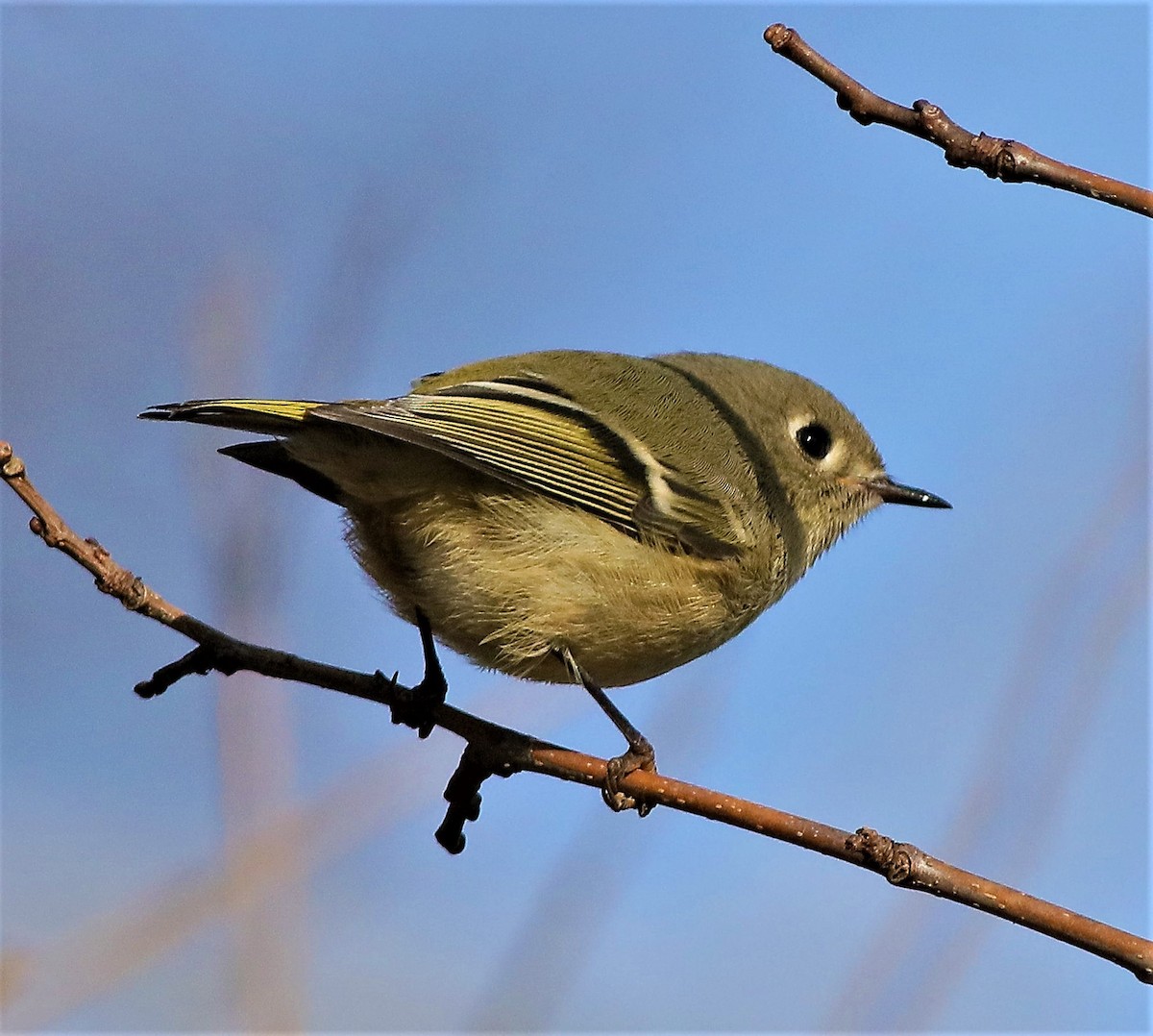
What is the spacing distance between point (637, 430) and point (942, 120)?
1.13 m

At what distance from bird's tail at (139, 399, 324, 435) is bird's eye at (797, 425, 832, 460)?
1243 millimetres

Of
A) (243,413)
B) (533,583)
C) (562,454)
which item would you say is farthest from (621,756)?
(243,413)

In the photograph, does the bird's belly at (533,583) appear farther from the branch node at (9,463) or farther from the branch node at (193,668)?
the branch node at (9,463)

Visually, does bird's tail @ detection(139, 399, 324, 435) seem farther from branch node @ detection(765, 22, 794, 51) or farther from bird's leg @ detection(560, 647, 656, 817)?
branch node @ detection(765, 22, 794, 51)

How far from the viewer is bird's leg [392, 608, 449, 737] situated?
7.16ft

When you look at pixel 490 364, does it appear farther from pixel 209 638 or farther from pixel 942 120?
pixel 942 120

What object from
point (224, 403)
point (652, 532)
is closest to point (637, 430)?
point (652, 532)

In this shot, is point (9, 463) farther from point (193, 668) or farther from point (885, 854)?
point (885, 854)

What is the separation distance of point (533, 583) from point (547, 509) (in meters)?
0.13

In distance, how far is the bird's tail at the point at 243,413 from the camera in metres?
1.90

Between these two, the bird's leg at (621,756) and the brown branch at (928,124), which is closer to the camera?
the brown branch at (928,124)

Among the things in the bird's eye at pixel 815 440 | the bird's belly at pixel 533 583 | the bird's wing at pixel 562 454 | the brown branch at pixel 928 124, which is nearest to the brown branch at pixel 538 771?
the bird's belly at pixel 533 583

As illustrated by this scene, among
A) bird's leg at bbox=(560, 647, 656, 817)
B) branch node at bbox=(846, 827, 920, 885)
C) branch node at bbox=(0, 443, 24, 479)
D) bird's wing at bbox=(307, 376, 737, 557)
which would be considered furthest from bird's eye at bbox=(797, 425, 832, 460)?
branch node at bbox=(0, 443, 24, 479)

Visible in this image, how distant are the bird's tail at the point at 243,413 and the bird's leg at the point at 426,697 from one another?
→ 1.53 ft
